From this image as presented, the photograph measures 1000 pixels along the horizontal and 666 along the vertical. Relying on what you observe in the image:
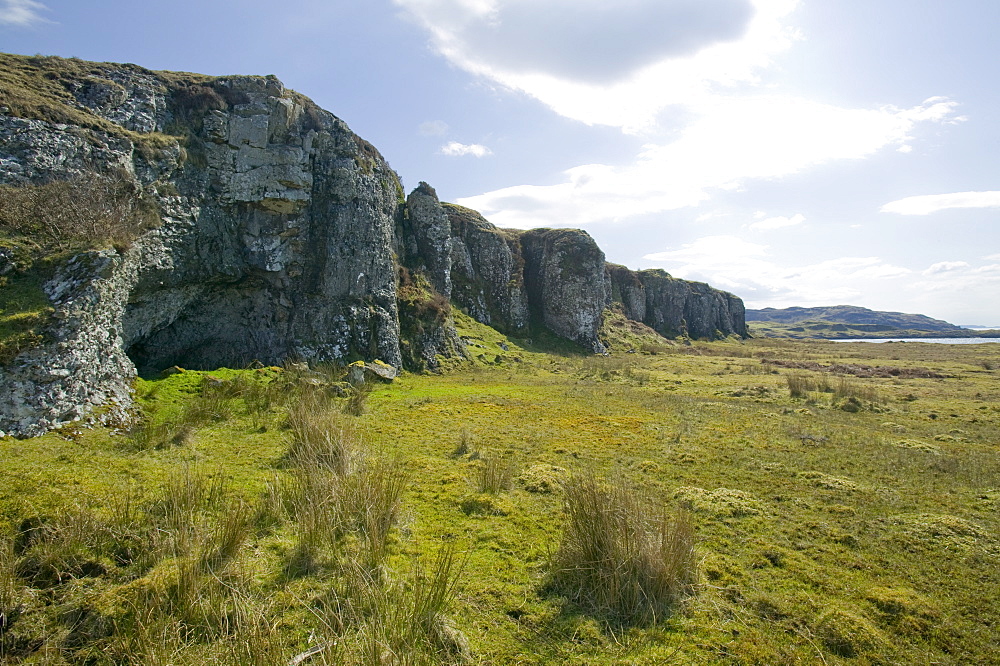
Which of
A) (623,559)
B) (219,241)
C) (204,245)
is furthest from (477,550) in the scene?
(219,241)

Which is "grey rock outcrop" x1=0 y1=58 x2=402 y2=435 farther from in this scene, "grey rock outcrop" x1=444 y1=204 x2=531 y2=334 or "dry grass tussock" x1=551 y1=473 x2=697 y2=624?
"grey rock outcrop" x1=444 y1=204 x2=531 y2=334

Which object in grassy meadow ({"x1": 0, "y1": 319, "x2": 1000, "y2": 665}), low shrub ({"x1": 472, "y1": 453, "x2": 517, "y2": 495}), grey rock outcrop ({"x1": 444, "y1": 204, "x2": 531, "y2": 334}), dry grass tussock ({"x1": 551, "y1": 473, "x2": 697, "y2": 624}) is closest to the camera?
grassy meadow ({"x1": 0, "y1": 319, "x2": 1000, "y2": 665})

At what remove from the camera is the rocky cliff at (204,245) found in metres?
12.6

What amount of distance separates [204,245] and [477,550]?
22.0 meters

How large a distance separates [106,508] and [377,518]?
359 centimetres

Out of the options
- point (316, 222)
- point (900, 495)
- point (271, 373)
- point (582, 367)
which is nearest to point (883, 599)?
point (900, 495)

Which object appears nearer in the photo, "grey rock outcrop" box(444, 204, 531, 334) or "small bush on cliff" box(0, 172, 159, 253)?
"small bush on cliff" box(0, 172, 159, 253)

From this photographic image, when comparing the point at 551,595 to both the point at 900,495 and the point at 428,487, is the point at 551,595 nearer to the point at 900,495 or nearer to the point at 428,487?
the point at 428,487

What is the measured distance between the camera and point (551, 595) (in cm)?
548

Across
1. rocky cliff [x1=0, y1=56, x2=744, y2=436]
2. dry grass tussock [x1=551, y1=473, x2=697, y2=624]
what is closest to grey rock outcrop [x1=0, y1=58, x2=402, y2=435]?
rocky cliff [x1=0, y1=56, x2=744, y2=436]

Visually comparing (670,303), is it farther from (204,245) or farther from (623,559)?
(623,559)

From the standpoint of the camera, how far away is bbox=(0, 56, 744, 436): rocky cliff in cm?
1264

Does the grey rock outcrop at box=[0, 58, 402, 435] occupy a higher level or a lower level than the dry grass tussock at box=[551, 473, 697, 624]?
higher

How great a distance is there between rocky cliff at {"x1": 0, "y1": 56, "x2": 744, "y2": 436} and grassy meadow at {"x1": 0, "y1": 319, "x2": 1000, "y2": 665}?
9.52 ft
